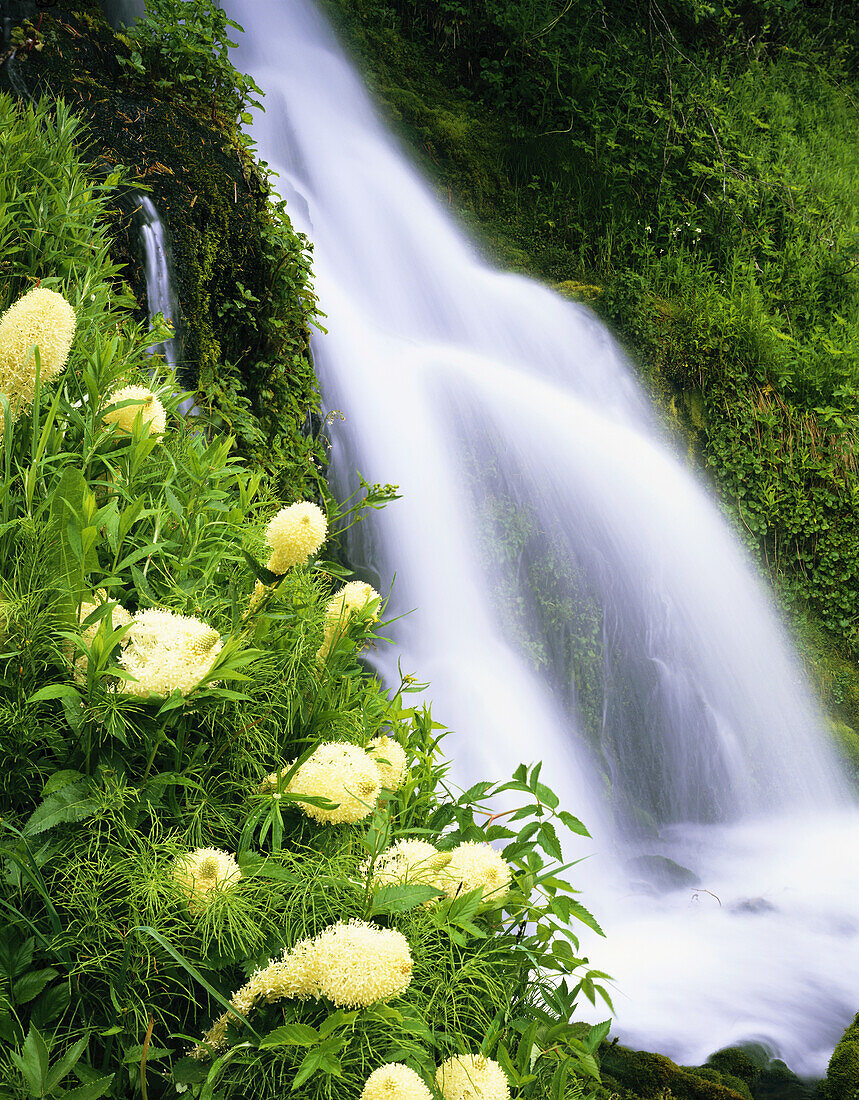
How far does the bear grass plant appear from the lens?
0.82m

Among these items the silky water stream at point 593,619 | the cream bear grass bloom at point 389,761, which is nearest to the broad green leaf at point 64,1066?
the cream bear grass bloom at point 389,761

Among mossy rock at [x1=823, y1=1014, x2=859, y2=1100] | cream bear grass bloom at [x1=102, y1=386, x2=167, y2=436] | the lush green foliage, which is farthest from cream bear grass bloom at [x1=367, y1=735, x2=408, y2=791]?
the lush green foliage

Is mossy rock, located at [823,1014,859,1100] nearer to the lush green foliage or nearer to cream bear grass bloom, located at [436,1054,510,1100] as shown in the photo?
cream bear grass bloom, located at [436,1054,510,1100]

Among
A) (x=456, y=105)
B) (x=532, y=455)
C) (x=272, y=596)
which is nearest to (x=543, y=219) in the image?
(x=456, y=105)

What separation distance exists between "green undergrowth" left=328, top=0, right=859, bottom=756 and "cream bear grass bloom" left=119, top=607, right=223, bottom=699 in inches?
189

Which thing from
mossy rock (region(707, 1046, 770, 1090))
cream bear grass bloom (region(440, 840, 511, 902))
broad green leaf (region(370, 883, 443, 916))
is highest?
broad green leaf (region(370, 883, 443, 916))

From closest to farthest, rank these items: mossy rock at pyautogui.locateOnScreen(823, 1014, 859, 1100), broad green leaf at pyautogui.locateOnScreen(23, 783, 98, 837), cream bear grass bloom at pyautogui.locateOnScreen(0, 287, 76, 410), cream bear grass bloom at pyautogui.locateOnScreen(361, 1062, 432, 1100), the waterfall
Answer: cream bear grass bloom at pyautogui.locateOnScreen(361, 1062, 432, 1100)
broad green leaf at pyautogui.locateOnScreen(23, 783, 98, 837)
cream bear grass bloom at pyautogui.locateOnScreen(0, 287, 76, 410)
mossy rock at pyautogui.locateOnScreen(823, 1014, 859, 1100)
the waterfall

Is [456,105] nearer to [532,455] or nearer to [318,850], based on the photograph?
[532,455]

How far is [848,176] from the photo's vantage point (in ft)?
23.7

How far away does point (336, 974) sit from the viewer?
762mm

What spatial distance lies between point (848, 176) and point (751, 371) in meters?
3.13

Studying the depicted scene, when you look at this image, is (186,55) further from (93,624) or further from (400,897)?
(400,897)

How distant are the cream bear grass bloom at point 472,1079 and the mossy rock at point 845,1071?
7.60 feet

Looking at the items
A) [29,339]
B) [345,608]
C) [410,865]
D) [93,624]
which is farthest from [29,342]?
[410,865]
